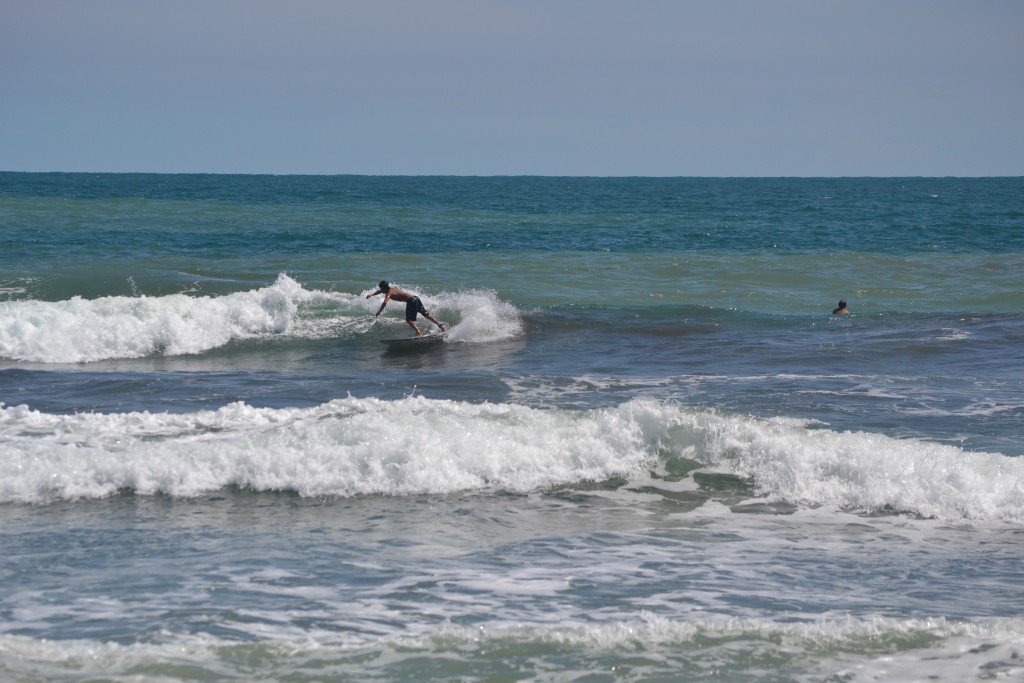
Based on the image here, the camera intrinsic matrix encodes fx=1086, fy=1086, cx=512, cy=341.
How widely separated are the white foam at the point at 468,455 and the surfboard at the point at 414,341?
666 centimetres

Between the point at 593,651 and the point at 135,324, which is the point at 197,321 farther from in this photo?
the point at 593,651

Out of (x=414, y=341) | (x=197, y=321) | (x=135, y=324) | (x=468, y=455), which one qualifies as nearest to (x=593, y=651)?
(x=468, y=455)

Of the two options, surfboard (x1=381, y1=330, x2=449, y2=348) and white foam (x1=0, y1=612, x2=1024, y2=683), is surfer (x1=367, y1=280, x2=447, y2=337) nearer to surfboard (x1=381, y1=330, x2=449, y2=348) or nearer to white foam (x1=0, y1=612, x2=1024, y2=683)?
surfboard (x1=381, y1=330, x2=449, y2=348)

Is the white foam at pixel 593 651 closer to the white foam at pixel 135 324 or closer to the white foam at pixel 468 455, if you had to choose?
the white foam at pixel 468 455

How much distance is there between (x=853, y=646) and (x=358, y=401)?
7.90 meters

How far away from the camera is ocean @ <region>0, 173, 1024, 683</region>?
7.04 meters

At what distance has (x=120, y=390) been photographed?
15.3 m

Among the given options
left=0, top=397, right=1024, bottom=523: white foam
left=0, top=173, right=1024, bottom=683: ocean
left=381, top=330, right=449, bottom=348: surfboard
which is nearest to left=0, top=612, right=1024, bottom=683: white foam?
left=0, top=173, right=1024, bottom=683: ocean

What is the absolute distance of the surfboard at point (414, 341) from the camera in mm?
19902

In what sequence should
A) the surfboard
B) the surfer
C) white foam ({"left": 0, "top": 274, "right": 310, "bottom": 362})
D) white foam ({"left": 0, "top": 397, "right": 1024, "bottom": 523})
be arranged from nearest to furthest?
white foam ({"left": 0, "top": 397, "right": 1024, "bottom": 523}), white foam ({"left": 0, "top": 274, "right": 310, "bottom": 362}), the surfboard, the surfer

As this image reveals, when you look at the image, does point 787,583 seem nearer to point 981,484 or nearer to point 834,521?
point 834,521

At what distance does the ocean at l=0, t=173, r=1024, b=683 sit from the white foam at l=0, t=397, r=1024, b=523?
1.6 inches

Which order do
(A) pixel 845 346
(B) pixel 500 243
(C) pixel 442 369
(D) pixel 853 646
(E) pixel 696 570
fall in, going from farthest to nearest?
(B) pixel 500 243 → (A) pixel 845 346 → (C) pixel 442 369 → (E) pixel 696 570 → (D) pixel 853 646

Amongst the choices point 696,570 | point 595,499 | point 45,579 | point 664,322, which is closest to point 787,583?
point 696,570
